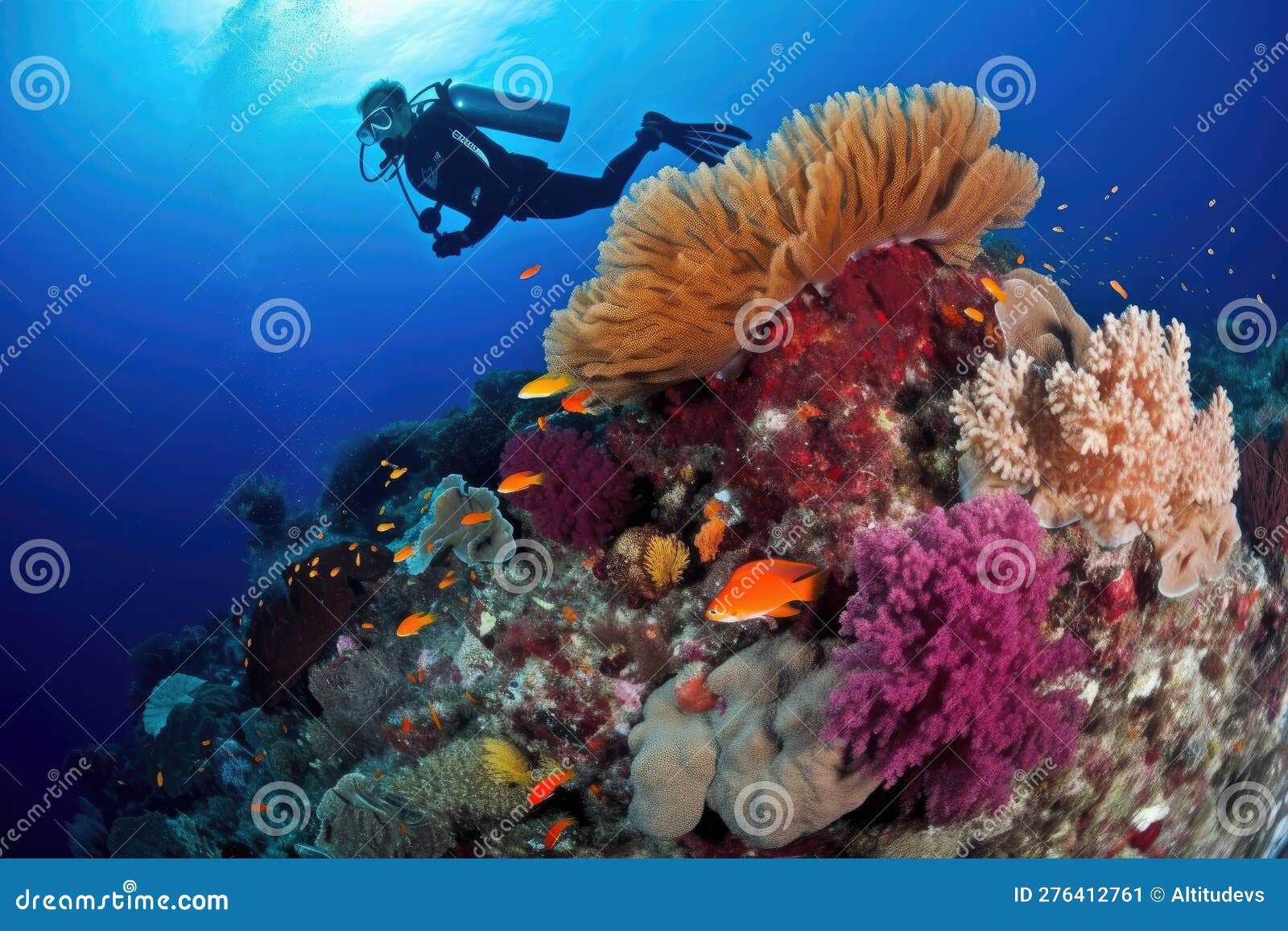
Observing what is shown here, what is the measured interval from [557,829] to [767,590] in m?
2.21

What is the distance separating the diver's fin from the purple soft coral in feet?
16.5

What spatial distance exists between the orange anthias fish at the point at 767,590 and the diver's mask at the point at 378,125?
8.65 meters

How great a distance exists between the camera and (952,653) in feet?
8.59

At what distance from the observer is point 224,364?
41.2 m

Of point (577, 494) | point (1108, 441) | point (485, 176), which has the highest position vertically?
point (1108, 441)

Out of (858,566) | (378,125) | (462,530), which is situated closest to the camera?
(858,566)

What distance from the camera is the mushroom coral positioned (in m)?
3.13

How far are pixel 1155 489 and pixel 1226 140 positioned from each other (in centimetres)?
2752

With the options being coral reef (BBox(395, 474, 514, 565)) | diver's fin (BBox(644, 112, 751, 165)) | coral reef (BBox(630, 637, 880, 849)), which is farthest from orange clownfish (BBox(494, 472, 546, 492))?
diver's fin (BBox(644, 112, 751, 165))

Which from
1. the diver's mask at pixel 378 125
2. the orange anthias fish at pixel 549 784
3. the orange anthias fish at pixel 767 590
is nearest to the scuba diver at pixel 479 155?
the diver's mask at pixel 378 125

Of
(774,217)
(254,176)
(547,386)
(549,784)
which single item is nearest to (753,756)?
(549,784)

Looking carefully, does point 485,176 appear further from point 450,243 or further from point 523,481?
point 523,481

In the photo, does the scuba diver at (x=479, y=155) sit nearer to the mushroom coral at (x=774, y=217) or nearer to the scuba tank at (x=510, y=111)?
the scuba tank at (x=510, y=111)

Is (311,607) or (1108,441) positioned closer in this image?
(1108,441)
